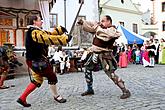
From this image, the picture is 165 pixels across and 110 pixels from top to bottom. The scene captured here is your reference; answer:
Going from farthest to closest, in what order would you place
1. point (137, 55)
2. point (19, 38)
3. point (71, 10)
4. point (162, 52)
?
point (71, 10)
point (137, 55)
point (162, 52)
point (19, 38)

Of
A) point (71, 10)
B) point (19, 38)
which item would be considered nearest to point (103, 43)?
point (19, 38)

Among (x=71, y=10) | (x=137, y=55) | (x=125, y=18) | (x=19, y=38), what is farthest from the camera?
(x=125, y=18)

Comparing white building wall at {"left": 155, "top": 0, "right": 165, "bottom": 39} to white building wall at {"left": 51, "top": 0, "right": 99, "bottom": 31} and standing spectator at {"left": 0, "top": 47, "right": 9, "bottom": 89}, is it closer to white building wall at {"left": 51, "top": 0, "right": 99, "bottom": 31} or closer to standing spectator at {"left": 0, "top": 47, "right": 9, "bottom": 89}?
white building wall at {"left": 51, "top": 0, "right": 99, "bottom": 31}

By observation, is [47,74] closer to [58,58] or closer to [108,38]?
[108,38]

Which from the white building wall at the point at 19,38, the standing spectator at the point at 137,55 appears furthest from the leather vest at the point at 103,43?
the standing spectator at the point at 137,55

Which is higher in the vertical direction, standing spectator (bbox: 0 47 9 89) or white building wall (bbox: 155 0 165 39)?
white building wall (bbox: 155 0 165 39)

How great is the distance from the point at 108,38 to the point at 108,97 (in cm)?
114

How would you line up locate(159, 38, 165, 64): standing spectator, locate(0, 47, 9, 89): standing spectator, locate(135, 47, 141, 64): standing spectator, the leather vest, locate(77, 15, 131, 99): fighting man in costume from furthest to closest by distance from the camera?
locate(135, 47, 141, 64): standing spectator
locate(159, 38, 165, 64): standing spectator
locate(0, 47, 9, 89): standing spectator
the leather vest
locate(77, 15, 131, 99): fighting man in costume

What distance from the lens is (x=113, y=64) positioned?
706 cm

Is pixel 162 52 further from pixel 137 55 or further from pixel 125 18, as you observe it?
pixel 125 18

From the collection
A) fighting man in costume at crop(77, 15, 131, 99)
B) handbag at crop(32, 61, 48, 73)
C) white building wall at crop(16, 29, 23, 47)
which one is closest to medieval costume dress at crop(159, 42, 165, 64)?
white building wall at crop(16, 29, 23, 47)

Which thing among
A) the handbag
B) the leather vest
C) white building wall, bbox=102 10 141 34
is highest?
white building wall, bbox=102 10 141 34

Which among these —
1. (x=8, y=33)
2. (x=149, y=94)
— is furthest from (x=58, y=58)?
(x=149, y=94)

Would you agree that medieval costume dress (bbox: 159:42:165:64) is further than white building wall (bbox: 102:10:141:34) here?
No
